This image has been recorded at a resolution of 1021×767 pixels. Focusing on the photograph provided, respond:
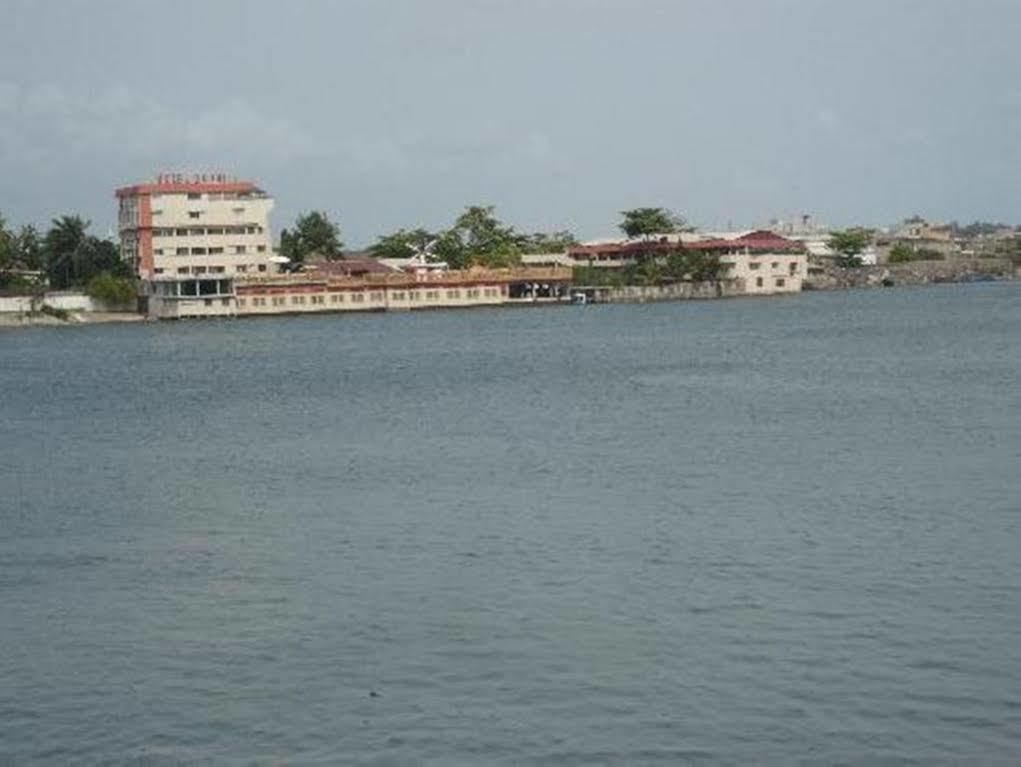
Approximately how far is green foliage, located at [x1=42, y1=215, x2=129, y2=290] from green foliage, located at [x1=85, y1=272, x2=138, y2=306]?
2.52 feet

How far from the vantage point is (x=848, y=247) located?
14488cm

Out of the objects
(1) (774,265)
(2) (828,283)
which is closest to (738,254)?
(1) (774,265)

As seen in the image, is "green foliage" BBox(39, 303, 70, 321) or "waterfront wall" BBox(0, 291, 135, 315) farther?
"green foliage" BBox(39, 303, 70, 321)

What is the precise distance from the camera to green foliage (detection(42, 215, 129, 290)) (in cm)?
9969

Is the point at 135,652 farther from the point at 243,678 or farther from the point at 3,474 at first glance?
the point at 3,474

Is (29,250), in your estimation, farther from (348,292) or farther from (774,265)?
(774,265)

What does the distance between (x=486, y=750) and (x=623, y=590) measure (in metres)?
4.84

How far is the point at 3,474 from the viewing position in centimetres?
2806

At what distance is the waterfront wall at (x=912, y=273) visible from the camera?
139m

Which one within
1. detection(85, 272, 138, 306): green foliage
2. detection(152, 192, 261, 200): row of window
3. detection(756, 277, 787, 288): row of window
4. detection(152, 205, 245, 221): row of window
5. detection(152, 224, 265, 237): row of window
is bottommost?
detection(756, 277, 787, 288): row of window

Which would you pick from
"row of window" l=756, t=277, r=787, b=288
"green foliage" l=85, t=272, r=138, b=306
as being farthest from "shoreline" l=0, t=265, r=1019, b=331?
"green foliage" l=85, t=272, r=138, b=306

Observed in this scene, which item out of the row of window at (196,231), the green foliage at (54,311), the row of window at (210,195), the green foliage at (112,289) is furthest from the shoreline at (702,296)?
the row of window at (210,195)

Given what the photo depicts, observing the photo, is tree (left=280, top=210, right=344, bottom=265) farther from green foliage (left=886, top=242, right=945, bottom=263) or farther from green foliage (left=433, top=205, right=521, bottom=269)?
green foliage (left=886, top=242, right=945, bottom=263)

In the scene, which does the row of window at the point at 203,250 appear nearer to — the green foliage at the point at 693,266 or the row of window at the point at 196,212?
the row of window at the point at 196,212
